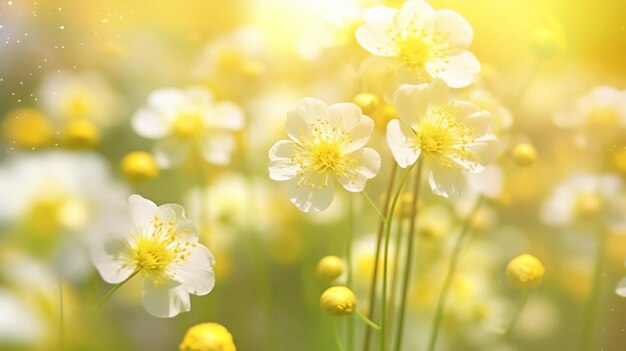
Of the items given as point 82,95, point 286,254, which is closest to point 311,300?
point 286,254

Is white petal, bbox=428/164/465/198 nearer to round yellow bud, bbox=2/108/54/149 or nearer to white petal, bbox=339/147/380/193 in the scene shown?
white petal, bbox=339/147/380/193

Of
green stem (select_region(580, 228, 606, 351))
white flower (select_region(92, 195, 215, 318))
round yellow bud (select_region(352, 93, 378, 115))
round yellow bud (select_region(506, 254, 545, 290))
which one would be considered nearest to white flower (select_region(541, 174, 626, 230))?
green stem (select_region(580, 228, 606, 351))

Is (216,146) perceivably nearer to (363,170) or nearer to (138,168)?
(138,168)

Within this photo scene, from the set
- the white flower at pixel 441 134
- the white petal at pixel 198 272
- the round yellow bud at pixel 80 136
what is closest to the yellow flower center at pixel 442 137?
the white flower at pixel 441 134

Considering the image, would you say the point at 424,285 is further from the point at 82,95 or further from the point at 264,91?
the point at 82,95

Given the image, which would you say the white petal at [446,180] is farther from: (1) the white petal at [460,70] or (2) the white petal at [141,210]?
(2) the white petal at [141,210]
